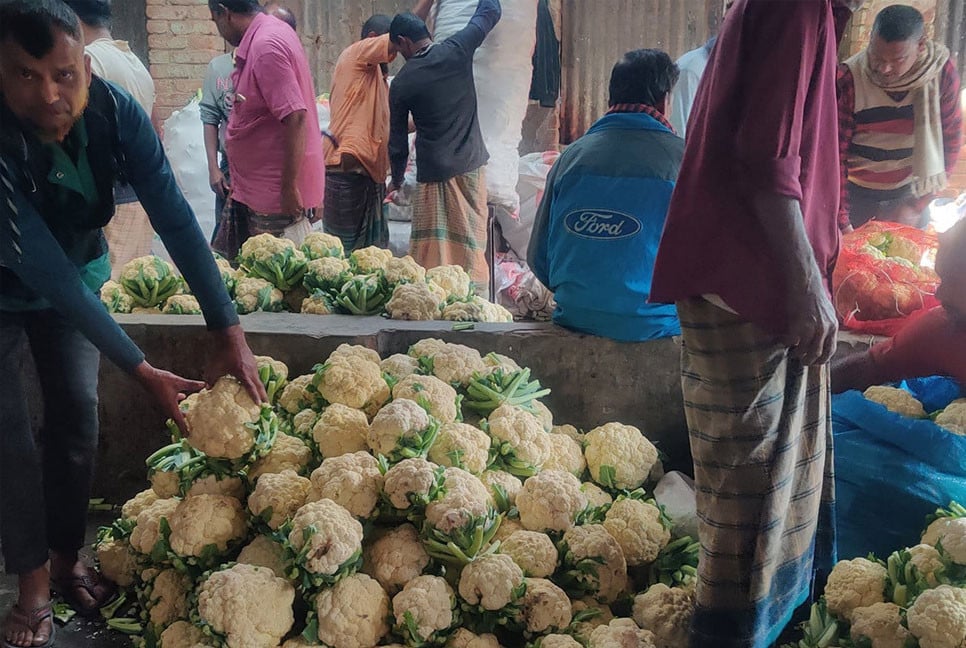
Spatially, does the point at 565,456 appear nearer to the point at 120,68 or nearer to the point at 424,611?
the point at 424,611

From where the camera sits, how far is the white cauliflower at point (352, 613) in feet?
6.57

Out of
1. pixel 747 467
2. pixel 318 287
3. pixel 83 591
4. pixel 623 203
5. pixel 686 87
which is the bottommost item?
pixel 83 591

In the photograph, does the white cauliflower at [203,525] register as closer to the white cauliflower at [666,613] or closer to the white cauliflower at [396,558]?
the white cauliflower at [396,558]

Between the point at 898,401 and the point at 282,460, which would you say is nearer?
the point at 282,460

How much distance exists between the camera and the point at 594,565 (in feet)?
7.27

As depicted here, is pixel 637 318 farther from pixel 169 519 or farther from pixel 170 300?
pixel 170 300

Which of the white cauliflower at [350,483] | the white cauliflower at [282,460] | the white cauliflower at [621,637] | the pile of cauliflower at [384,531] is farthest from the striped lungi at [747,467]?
the white cauliflower at [282,460]

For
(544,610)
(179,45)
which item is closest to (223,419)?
(544,610)

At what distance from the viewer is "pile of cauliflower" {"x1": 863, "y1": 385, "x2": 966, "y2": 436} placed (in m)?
2.46

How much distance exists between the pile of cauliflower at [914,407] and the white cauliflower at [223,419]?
190 cm

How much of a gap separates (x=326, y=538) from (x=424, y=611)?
298mm

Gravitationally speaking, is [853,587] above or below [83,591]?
above

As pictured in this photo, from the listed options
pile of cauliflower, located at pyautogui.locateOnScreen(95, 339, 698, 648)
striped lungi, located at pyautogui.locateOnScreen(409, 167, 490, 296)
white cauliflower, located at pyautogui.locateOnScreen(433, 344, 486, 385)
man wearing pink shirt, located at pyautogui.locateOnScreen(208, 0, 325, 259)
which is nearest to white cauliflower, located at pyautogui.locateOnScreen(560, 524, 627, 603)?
pile of cauliflower, located at pyautogui.locateOnScreen(95, 339, 698, 648)

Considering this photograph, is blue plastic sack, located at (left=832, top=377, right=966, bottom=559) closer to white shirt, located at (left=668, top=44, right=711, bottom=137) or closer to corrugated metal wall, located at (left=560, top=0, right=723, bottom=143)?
white shirt, located at (left=668, top=44, right=711, bottom=137)
